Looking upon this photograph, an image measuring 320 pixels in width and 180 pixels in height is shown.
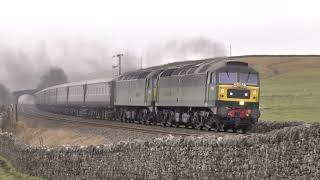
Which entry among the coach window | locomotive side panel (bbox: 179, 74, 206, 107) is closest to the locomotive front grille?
the coach window

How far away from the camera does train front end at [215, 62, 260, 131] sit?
31.8m

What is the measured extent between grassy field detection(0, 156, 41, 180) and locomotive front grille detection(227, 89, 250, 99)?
1161 centimetres

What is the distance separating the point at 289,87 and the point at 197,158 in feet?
268

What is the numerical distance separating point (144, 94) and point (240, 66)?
12.6m

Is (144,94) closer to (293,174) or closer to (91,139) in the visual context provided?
(91,139)

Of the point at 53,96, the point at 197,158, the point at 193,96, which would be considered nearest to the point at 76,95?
the point at 53,96

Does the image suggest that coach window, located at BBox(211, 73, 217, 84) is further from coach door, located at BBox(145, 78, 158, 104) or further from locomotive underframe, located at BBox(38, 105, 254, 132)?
coach door, located at BBox(145, 78, 158, 104)

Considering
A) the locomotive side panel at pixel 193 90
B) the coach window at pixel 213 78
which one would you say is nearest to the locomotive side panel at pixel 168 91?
the locomotive side panel at pixel 193 90

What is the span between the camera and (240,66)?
110 feet

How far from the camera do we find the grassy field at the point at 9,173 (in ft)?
100

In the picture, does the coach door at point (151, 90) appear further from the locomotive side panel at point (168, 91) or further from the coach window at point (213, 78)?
the coach window at point (213, 78)

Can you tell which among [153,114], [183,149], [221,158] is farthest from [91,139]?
[221,158]

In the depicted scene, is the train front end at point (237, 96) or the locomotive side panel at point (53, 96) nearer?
the train front end at point (237, 96)

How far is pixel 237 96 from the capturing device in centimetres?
3238
